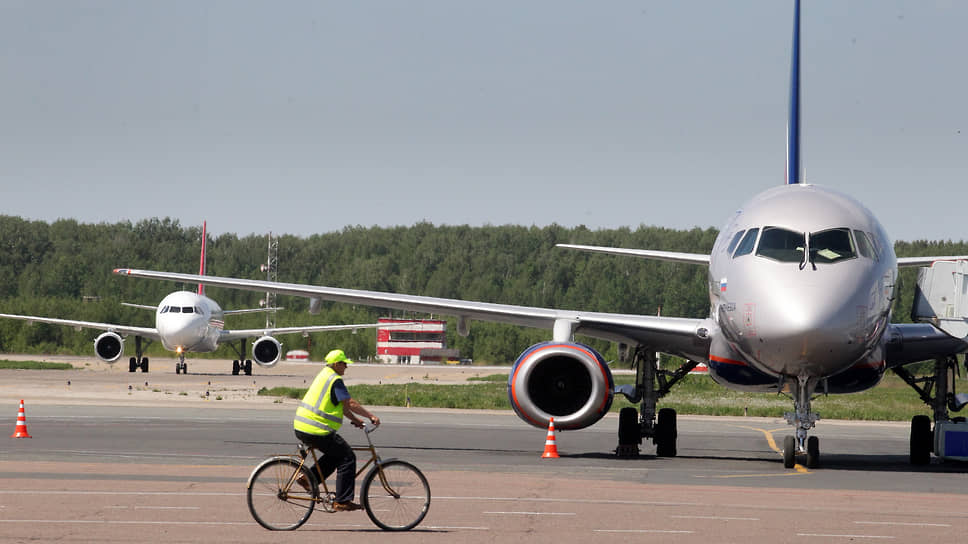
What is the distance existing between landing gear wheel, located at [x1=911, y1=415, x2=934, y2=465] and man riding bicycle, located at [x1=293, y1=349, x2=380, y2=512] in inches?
503

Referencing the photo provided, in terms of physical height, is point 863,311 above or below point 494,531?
above

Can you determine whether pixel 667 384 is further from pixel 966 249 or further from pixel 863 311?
pixel 966 249

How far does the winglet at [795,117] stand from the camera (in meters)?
23.6

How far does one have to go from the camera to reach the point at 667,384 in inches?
827

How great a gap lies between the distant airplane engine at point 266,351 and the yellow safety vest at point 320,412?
48.1 metres

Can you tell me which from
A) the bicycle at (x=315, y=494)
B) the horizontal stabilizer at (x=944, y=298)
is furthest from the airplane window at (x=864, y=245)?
the bicycle at (x=315, y=494)

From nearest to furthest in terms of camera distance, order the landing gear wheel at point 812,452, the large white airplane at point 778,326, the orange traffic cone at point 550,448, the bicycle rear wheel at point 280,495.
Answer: the bicycle rear wheel at point 280,495 → the large white airplane at point 778,326 → the landing gear wheel at point 812,452 → the orange traffic cone at point 550,448

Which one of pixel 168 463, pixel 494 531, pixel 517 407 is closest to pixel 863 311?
pixel 517 407

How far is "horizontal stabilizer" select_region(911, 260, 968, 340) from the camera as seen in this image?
19.4 m

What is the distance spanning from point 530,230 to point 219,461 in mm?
124914

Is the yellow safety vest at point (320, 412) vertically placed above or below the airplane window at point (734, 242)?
below

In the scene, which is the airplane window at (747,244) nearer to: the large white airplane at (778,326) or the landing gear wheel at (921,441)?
the large white airplane at (778,326)

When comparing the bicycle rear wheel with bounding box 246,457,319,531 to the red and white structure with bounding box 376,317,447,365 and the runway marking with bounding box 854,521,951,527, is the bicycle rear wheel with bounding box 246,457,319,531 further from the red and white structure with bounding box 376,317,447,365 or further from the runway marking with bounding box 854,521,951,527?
the red and white structure with bounding box 376,317,447,365

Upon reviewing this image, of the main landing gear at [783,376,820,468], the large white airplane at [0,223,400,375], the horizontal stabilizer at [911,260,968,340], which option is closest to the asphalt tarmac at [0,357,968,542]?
the main landing gear at [783,376,820,468]
